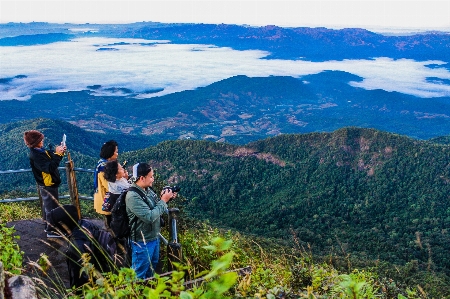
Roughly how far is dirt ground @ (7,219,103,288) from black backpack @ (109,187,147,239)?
4.22 ft

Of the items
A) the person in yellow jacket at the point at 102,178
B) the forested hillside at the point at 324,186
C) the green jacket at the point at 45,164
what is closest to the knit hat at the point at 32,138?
the green jacket at the point at 45,164

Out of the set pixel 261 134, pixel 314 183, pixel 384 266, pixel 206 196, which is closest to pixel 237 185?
pixel 206 196

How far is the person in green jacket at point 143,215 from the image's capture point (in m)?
5.08

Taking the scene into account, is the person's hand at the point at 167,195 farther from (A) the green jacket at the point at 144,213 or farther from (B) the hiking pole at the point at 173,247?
(B) the hiking pole at the point at 173,247

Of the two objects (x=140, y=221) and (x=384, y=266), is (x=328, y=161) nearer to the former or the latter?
(x=384, y=266)

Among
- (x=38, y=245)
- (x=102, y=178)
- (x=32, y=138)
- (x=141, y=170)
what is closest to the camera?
(x=141, y=170)

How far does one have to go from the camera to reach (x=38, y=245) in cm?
764

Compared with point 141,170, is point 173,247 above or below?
below

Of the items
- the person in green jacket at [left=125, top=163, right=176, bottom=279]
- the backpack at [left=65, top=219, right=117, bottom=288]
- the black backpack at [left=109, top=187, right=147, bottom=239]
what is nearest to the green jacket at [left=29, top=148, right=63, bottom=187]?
the backpack at [left=65, top=219, right=117, bottom=288]

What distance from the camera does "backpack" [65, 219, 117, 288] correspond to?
5004mm

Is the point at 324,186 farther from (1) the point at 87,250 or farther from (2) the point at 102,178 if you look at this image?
(1) the point at 87,250

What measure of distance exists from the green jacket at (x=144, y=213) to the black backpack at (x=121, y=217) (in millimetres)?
54

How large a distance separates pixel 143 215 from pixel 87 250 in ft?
2.78

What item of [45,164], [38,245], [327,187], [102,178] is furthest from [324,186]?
[102,178]
